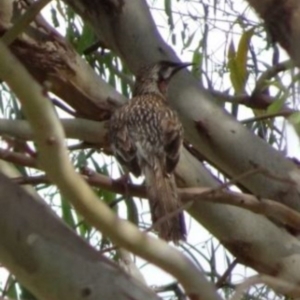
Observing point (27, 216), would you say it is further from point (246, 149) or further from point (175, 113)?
point (175, 113)

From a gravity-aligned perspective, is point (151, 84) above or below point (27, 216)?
above

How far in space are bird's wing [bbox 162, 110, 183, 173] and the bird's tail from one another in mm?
39

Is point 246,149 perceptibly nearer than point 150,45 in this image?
Yes

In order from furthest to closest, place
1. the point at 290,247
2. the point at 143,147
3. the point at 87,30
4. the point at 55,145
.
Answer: the point at 87,30
the point at 143,147
the point at 290,247
the point at 55,145

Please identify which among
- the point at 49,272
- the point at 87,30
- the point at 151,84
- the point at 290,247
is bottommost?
the point at 49,272

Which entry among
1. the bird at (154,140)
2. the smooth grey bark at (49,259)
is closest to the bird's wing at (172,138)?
the bird at (154,140)

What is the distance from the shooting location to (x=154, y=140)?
301 centimetres

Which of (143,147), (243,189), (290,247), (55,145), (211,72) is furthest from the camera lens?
(211,72)

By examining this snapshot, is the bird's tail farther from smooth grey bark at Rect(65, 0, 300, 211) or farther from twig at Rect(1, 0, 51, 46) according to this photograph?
twig at Rect(1, 0, 51, 46)

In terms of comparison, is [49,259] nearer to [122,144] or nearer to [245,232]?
[245,232]

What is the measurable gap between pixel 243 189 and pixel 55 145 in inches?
47.9

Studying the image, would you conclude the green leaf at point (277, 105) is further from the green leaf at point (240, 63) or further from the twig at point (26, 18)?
the twig at point (26, 18)

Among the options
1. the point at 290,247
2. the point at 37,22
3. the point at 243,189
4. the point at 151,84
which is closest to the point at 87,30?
the point at 151,84

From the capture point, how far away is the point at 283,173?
227 cm
